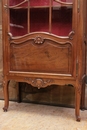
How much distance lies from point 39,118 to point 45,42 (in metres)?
0.63

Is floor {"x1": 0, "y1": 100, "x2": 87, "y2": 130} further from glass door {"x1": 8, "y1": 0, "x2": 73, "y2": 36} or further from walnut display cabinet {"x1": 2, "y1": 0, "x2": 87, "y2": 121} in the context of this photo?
glass door {"x1": 8, "y1": 0, "x2": 73, "y2": 36}

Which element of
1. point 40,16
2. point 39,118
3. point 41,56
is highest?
point 40,16

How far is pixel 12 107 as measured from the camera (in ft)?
5.95

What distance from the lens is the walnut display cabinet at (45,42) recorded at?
1440 mm

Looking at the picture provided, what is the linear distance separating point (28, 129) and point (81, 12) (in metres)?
0.94

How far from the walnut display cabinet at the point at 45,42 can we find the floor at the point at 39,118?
0.37 ft

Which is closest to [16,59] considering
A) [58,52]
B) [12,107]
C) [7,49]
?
[7,49]

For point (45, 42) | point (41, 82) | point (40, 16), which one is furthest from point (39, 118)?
point (40, 16)

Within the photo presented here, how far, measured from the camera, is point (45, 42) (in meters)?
1.50

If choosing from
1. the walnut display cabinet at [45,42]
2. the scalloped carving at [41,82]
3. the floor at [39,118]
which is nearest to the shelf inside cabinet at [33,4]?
the walnut display cabinet at [45,42]

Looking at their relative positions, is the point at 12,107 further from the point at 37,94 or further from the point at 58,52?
the point at 58,52

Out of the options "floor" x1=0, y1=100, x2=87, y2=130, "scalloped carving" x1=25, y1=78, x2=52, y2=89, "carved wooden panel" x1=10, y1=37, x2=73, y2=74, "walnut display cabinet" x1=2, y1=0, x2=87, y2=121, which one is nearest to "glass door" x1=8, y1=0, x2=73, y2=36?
"walnut display cabinet" x1=2, y1=0, x2=87, y2=121

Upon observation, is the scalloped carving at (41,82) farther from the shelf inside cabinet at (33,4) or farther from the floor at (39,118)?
the shelf inside cabinet at (33,4)

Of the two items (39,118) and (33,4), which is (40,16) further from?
(39,118)
